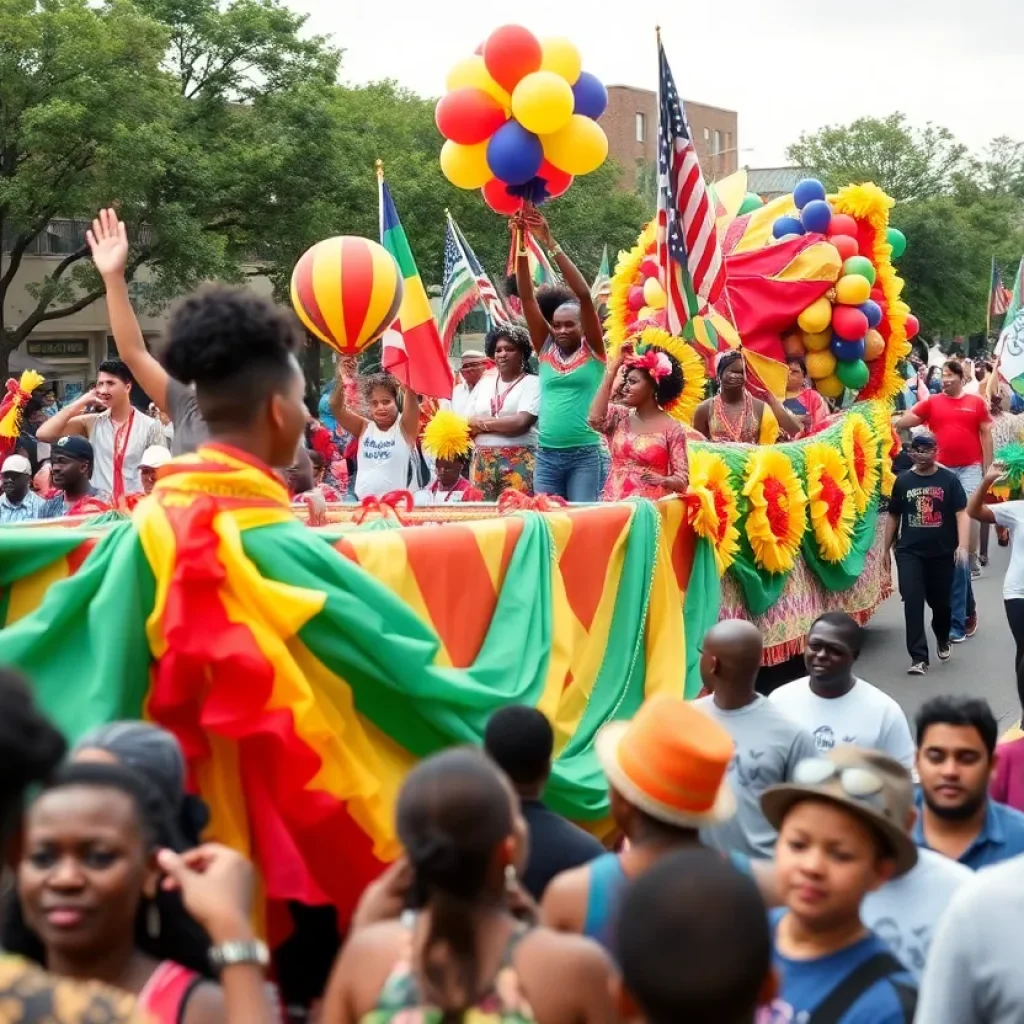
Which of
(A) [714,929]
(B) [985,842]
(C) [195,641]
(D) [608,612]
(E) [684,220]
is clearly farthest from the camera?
(E) [684,220]

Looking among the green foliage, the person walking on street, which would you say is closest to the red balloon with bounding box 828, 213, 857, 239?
the person walking on street

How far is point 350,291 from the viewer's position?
24.5ft

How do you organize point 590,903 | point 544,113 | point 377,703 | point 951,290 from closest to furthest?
point 590,903 → point 377,703 → point 544,113 → point 951,290

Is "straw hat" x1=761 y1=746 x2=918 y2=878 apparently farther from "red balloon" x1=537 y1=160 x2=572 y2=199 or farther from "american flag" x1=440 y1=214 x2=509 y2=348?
"american flag" x1=440 y1=214 x2=509 y2=348

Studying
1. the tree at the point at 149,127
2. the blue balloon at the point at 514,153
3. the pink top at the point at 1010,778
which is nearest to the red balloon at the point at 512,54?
the blue balloon at the point at 514,153

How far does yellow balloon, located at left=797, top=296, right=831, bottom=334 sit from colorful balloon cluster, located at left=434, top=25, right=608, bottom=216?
3.22m

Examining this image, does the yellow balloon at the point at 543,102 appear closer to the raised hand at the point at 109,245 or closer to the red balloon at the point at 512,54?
the red balloon at the point at 512,54

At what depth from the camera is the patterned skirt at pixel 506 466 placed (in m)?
9.66

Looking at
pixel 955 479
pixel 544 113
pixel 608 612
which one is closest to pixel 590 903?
pixel 608 612

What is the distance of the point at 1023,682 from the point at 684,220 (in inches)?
213

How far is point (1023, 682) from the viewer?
17.4ft

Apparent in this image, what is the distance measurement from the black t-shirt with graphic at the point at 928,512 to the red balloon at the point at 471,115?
4060 millimetres

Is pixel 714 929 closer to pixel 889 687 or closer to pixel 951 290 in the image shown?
pixel 889 687

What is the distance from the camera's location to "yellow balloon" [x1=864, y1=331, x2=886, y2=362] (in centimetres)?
1192
